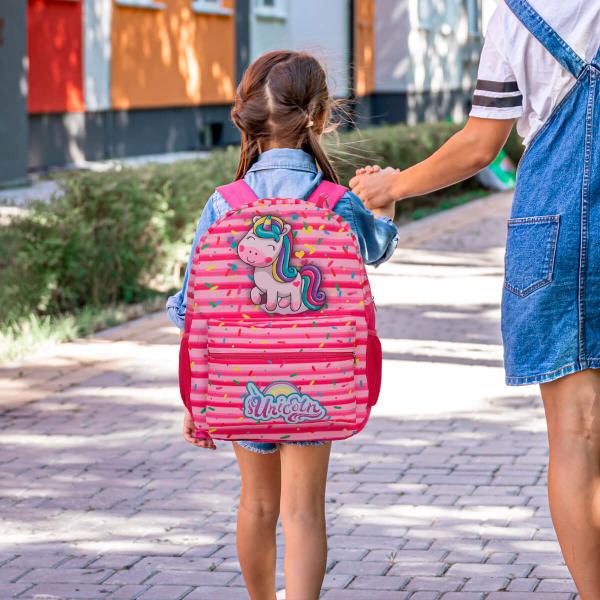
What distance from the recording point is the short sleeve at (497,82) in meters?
3.39

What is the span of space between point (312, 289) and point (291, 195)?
293 millimetres

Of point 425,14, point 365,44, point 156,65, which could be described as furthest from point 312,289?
point 425,14

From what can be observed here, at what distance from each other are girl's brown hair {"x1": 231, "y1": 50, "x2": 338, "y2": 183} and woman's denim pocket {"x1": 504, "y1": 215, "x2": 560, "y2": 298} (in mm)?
475

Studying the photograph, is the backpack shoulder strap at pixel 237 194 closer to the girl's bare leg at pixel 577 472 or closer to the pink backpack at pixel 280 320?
the pink backpack at pixel 280 320

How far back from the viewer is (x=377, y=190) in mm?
3664

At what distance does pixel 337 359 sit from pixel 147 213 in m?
7.23

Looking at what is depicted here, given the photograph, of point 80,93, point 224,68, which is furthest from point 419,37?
point 80,93

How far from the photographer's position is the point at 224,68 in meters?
23.8

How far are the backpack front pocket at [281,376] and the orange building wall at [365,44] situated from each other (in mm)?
26406

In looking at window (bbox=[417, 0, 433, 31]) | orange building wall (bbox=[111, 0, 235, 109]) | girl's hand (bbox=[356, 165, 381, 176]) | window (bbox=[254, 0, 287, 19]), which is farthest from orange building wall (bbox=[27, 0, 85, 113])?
girl's hand (bbox=[356, 165, 381, 176])

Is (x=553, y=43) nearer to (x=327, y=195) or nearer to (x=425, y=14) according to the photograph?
(x=327, y=195)

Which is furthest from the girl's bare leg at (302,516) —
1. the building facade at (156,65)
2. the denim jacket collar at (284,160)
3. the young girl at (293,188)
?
the building facade at (156,65)

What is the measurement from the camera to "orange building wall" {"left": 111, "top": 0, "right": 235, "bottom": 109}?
20.3 metres

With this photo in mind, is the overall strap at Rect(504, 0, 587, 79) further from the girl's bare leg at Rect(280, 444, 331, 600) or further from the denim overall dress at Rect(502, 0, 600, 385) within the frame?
the girl's bare leg at Rect(280, 444, 331, 600)
